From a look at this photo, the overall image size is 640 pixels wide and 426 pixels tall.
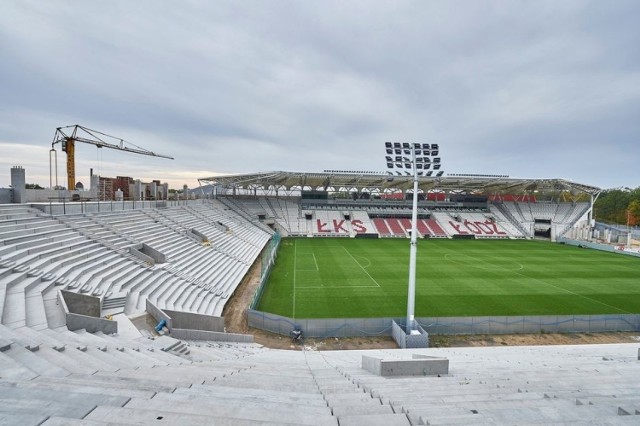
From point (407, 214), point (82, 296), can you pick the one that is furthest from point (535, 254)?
point (82, 296)

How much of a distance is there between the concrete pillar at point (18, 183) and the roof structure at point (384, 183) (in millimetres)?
27550

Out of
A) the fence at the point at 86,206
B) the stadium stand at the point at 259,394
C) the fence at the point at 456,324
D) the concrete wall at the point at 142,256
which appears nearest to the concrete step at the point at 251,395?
the stadium stand at the point at 259,394

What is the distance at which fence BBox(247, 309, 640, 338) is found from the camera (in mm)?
14094

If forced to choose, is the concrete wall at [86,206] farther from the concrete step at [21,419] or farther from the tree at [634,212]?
the tree at [634,212]

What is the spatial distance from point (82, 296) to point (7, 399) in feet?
26.2

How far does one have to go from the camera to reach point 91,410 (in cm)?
266

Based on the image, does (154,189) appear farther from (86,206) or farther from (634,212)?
(634,212)

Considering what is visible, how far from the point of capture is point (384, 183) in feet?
163

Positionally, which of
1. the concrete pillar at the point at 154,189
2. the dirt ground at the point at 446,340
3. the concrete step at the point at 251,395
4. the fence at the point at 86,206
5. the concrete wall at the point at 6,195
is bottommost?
the dirt ground at the point at 446,340

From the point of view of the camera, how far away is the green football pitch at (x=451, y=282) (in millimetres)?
17516

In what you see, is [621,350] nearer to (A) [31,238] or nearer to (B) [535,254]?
(A) [31,238]

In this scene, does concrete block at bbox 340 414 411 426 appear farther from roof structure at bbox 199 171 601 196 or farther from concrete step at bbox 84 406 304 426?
roof structure at bbox 199 171 601 196

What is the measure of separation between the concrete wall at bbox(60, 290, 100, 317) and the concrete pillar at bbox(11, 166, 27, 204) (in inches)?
507

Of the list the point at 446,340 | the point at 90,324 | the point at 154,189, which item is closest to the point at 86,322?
the point at 90,324
